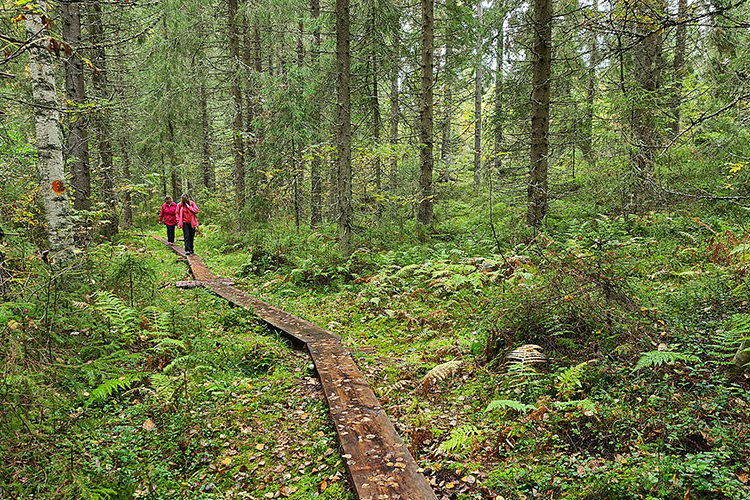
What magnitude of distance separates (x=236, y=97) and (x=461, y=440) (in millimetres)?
16097

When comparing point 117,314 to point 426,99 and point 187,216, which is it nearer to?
point 187,216

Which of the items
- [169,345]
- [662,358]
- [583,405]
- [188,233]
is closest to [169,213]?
[188,233]

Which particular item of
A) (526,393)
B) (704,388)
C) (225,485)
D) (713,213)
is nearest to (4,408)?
(225,485)

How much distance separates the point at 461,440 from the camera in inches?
153

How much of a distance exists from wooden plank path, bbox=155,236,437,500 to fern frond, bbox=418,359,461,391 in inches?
28.0

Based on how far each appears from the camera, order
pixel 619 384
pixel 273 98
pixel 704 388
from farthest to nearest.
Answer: pixel 273 98 < pixel 619 384 < pixel 704 388

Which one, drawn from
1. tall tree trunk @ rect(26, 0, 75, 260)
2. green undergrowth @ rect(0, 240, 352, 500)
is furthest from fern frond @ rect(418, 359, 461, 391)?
tall tree trunk @ rect(26, 0, 75, 260)

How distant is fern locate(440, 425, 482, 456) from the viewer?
3910mm

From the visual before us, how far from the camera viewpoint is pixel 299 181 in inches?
619

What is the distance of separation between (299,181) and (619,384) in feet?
44.1

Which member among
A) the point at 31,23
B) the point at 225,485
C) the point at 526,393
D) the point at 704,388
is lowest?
the point at 225,485

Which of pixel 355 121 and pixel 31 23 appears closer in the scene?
pixel 31 23

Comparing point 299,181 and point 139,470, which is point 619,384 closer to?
point 139,470

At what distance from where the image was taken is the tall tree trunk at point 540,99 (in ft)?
30.3
